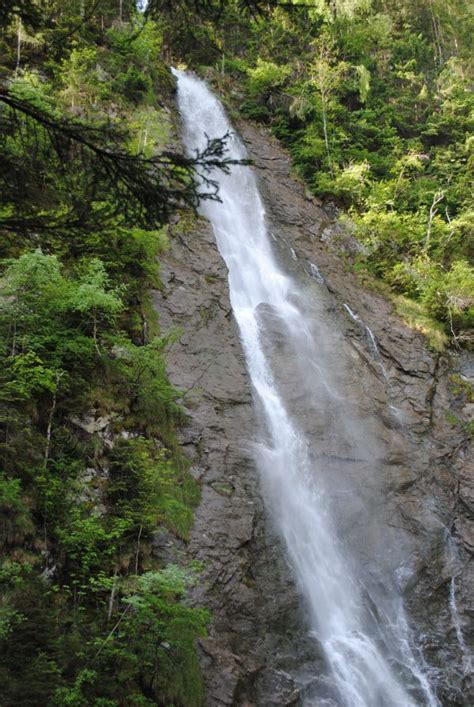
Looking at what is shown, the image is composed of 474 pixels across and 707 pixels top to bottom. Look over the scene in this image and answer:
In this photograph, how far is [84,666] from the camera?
→ 14.9 ft

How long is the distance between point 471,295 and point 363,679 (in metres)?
11.3

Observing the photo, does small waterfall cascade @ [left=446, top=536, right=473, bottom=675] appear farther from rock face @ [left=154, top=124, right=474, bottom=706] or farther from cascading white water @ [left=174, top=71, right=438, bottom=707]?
cascading white water @ [left=174, top=71, right=438, bottom=707]

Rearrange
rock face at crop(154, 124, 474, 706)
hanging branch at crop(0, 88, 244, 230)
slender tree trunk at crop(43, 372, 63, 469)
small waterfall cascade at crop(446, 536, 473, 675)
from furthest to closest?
1. small waterfall cascade at crop(446, 536, 473, 675)
2. rock face at crop(154, 124, 474, 706)
3. slender tree trunk at crop(43, 372, 63, 469)
4. hanging branch at crop(0, 88, 244, 230)

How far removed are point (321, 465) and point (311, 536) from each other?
1.66 meters

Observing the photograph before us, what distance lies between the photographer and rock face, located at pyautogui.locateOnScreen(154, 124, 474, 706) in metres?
7.23

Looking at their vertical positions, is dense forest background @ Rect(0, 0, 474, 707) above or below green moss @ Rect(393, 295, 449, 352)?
above

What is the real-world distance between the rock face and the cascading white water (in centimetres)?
29

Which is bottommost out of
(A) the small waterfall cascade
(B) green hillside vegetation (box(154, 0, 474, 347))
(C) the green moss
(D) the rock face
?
(A) the small waterfall cascade

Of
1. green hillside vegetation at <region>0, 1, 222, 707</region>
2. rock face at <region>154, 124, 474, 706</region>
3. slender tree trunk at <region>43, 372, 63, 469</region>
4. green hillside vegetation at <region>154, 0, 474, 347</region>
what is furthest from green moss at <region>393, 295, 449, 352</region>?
slender tree trunk at <region>43, 372, 63, 469</region>

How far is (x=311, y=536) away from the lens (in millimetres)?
9164

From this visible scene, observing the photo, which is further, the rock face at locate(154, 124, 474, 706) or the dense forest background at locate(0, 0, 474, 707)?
the rock face at locate(154, 124, 474, 706)

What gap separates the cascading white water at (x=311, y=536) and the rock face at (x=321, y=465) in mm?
293

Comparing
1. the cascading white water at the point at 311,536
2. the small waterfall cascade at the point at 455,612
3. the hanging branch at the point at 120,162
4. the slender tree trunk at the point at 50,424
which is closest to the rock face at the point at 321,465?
the small waterfall cascade at the point at 455,612

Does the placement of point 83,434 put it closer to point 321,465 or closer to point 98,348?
point 98,348
